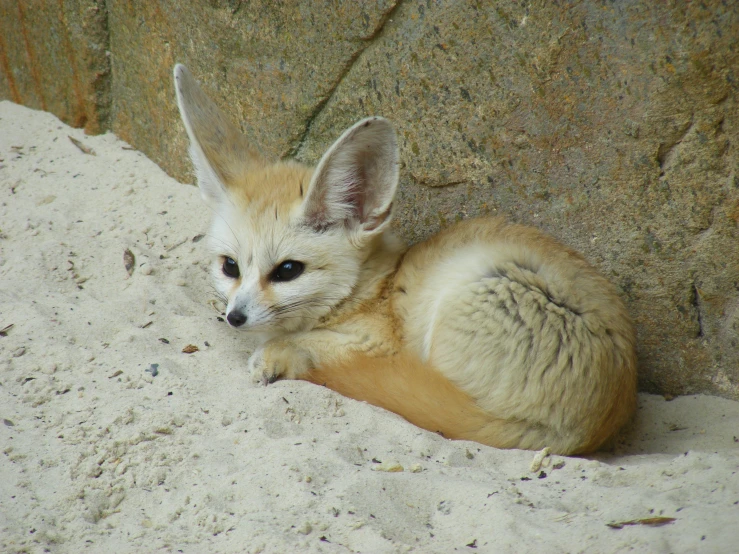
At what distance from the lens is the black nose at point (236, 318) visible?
2.86m

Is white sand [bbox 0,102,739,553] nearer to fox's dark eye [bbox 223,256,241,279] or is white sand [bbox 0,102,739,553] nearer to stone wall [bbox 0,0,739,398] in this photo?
fox's dark eye [bbox 223,256,241,279]

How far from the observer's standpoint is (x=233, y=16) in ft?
12.4

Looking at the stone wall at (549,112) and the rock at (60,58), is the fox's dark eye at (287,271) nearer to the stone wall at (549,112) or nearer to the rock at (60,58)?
the stone wall at (549,112)

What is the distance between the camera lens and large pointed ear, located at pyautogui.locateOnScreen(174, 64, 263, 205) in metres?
3.14

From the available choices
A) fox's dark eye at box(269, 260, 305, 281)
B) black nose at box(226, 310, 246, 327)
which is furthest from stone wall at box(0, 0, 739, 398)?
black nose at box(226, 310, 246, 327)

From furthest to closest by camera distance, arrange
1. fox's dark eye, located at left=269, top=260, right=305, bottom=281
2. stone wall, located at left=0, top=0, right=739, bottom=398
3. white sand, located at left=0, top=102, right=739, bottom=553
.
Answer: fox's dark eye, located at left=269, top=260, right=305, bottom=281, stone wall, located at left=0, top=0, right=739, bottom=398, white sand, located at left=0, top=102, right=739, bottom=553

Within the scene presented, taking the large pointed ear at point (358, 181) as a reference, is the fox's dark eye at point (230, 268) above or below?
below

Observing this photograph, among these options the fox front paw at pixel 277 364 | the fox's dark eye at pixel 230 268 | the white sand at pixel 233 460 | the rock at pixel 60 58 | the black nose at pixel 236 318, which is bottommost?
the white sand at pixel 233 460

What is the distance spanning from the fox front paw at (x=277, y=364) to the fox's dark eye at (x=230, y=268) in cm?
37

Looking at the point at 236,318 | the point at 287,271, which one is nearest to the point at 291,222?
the point at 287,271

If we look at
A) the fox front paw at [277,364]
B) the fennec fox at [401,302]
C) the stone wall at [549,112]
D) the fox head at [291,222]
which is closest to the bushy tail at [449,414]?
the fennec fox at [401,302]

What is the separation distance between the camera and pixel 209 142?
3264 millimetres

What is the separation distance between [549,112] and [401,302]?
1.06 metres

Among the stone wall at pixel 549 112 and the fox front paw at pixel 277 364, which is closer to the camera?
the stone wall at pixel 549 112
